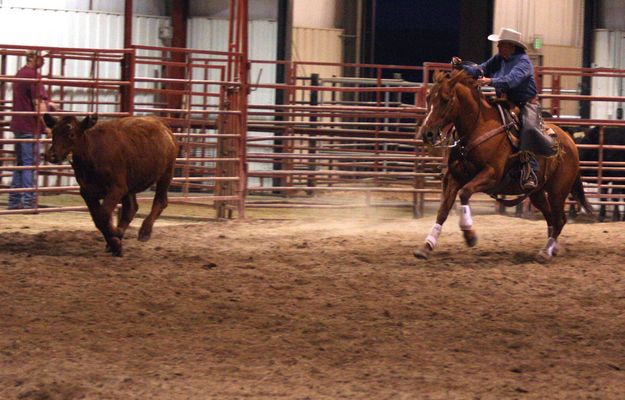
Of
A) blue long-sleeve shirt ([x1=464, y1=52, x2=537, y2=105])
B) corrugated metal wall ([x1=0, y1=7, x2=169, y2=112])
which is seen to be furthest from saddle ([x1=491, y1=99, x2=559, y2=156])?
corrugated metal wall ([x1=0, y1=7, x2=169, y2=112])

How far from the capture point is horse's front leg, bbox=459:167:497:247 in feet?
29.1

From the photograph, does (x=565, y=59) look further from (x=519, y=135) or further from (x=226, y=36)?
(x=519, y=135)

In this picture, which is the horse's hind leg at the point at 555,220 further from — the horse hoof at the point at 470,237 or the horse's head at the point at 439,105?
the horse's head at the point at 439,105

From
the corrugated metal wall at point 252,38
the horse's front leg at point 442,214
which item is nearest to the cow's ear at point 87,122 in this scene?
the horse's front leg at point 442,214

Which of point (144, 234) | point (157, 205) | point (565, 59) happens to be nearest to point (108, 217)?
point (144, 234)

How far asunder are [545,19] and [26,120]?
11169 mm

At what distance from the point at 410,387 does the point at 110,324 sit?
1920mm

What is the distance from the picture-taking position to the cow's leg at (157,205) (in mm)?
9633

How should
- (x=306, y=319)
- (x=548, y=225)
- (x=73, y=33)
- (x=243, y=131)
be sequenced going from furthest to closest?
(x=73, y=33)
(x=243, y=131)
(x=548, y=225)
(x=306, y=319)

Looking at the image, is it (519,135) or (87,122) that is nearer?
(87,122)

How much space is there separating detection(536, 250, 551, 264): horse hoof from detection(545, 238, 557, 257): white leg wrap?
0.05 meters

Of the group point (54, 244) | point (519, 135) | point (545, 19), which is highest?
point (545, 19)

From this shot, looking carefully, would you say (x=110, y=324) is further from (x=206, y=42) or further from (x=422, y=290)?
(x=206, y=42)

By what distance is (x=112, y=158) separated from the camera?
28.9 feet
